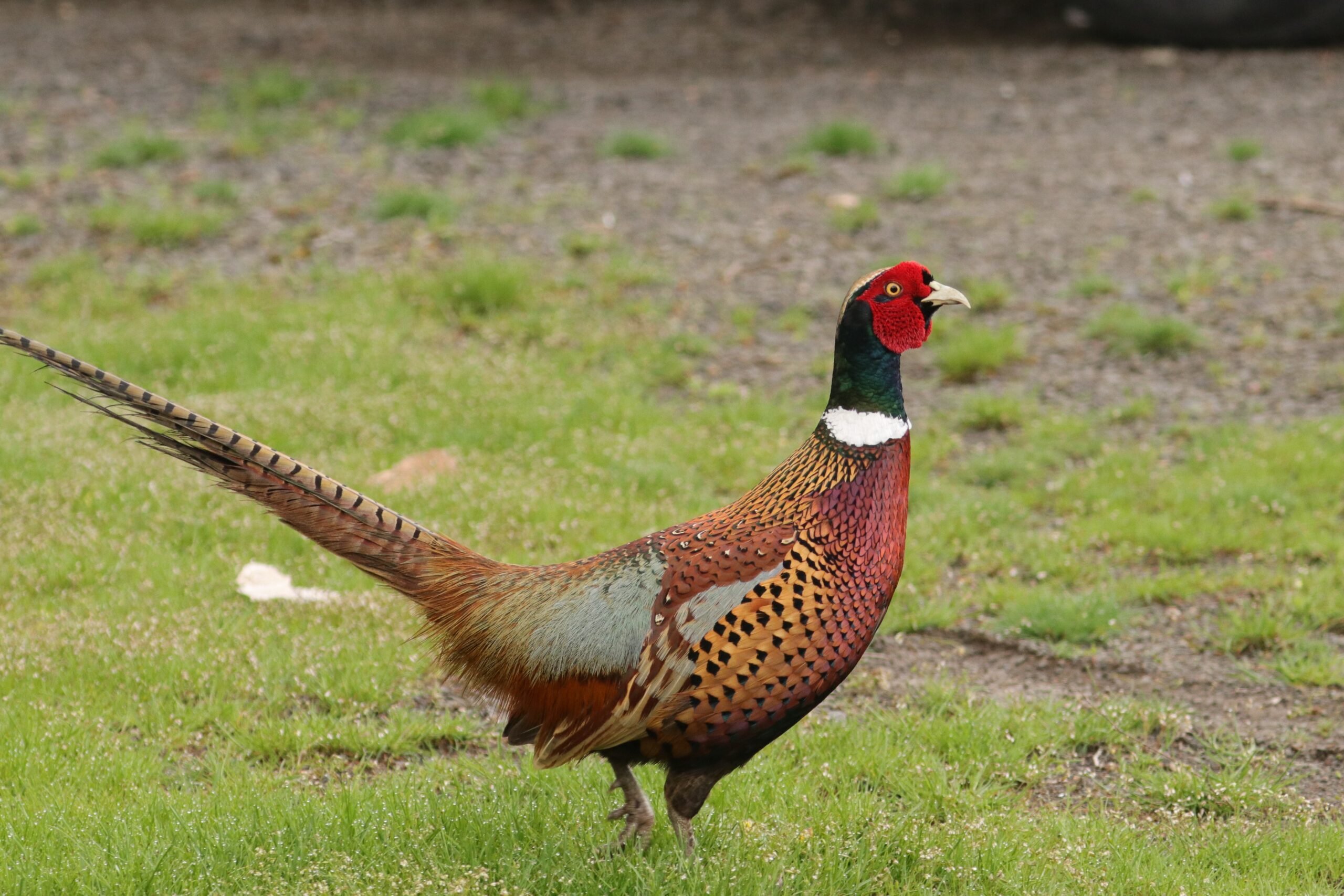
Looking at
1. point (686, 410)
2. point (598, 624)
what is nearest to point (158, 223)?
point (686, 410)

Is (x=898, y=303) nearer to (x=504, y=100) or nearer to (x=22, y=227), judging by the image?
(x=22, y=227)

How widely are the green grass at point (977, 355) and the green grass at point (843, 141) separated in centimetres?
354

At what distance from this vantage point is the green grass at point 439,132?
11.6 m

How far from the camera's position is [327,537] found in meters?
4.07

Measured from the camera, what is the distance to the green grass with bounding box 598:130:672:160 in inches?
451

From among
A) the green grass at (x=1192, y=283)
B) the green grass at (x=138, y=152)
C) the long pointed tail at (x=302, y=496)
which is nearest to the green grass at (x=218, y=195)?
the green grass at (x=138, y=152)

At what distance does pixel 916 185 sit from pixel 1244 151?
8.69 ft

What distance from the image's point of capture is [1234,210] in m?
9.84

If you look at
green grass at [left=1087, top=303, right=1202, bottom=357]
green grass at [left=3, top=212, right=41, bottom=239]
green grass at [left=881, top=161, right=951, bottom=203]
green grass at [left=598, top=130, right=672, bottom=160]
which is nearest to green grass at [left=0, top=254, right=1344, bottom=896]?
green grass at [left=3, top=212, right=41, bottom=239]

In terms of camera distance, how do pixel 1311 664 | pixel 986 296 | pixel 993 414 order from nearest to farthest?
1. pixel 1311 664
2. pixel 993 414
3. pixel 986 296

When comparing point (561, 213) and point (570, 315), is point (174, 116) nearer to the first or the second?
point (561, 213)

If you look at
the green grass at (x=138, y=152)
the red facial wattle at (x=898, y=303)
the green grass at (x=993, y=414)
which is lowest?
the green grass at (x=993, y=414)

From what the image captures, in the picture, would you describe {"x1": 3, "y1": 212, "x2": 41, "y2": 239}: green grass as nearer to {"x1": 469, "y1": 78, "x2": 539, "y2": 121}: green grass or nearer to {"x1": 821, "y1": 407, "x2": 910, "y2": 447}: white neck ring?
{"x1": 469, "y1": 78, "x2": 539, "y2": 121}: green grass

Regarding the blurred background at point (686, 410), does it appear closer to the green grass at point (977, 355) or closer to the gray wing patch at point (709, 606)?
the green grass at point (977, 355)
